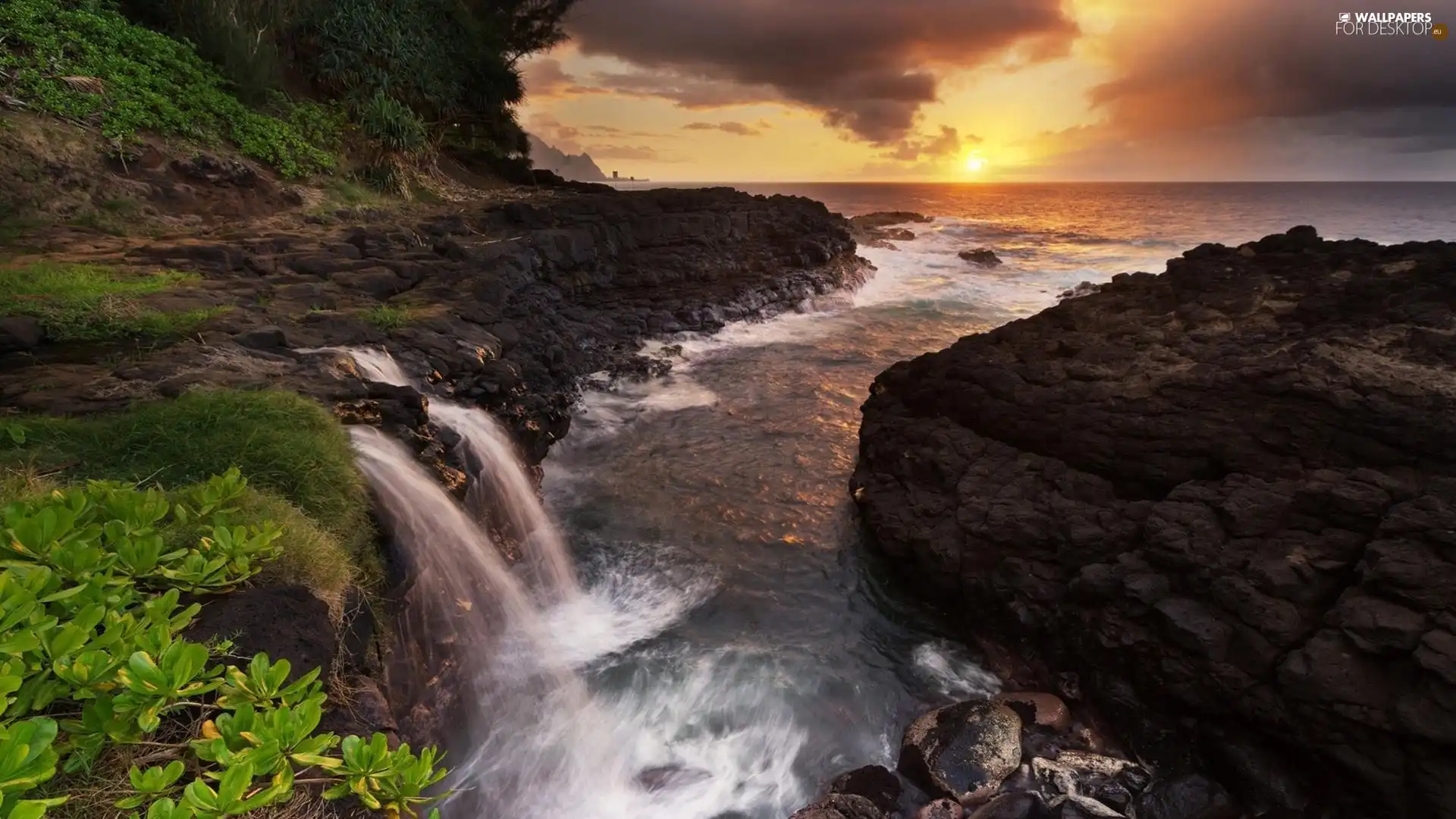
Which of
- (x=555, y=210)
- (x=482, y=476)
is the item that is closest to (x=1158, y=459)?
(x=482, y=476)

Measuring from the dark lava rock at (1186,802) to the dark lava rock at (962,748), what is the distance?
998 mm

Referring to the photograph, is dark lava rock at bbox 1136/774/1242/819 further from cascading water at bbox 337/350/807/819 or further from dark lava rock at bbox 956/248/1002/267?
dark lava rock at bbox 956/248/1002/267

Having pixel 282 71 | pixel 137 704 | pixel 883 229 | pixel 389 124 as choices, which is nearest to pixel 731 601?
pixel 137 704

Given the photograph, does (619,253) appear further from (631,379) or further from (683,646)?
(683,646)

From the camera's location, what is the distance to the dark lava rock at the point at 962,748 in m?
5.52

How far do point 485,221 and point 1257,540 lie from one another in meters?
19.3

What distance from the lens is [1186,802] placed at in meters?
5.30

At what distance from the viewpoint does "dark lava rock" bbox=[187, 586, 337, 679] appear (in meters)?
3.01

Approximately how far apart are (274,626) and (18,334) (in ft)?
21.2

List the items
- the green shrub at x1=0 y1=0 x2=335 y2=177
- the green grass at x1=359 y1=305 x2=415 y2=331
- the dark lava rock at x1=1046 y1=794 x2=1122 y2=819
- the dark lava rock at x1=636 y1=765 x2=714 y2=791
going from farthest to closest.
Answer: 1. the green shrub at x1=0 y1=0 x2=335 y2=177
2. the green grass at x1=359 y1=305 x2=415 y2=331
3. the dark lava rock at x1=636 y1=765 x2=714 y2=791
4. the dark lava rock at x1=1046 y1=794 x2=1122 y2=819

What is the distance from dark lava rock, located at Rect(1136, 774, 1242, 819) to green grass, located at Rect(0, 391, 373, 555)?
6.75 metres

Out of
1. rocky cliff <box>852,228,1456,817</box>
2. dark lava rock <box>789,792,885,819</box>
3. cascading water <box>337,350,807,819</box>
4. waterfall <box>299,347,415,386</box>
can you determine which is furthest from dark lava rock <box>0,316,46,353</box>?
rocky cliff <box>852,228,1456,817</box>

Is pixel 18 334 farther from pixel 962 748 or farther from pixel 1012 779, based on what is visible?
pixel 1012 779

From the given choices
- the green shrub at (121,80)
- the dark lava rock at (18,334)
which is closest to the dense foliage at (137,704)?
the dark lava rock at (18,334)
